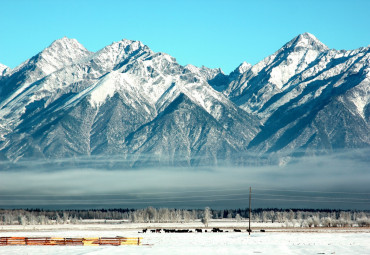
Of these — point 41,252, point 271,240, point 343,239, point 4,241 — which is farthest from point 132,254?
point 343,239

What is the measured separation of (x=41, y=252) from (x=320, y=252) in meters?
52.4

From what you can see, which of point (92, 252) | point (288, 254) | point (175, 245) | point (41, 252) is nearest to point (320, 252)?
point (288, 254)

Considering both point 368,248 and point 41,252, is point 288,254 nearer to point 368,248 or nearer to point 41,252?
point 368,248

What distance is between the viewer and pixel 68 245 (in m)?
147

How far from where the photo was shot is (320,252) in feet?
417

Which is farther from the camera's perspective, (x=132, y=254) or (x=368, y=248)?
(x=368, y=248)

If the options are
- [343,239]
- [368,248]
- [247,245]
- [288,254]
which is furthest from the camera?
[343,239]

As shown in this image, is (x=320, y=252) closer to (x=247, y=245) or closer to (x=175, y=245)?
(x=247, y=245)

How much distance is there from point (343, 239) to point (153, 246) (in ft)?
158

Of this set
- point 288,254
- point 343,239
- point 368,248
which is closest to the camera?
point 288,254

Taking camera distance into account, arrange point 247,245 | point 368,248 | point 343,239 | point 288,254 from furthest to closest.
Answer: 1. point 343,239
2. point 247,245
3. point 368,248
4. point 288,254

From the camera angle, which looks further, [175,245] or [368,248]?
[175,245]

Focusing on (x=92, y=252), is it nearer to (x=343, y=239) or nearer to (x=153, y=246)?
(x=153, y=246)

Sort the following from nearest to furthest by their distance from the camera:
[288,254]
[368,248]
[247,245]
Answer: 1. [288,254]
2. [368,248]
3. [247,245]
